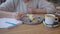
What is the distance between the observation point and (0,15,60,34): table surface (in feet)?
3.36

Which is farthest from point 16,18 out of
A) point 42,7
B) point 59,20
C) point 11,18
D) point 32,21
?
point 42,7

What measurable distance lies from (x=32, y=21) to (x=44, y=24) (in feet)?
0.39

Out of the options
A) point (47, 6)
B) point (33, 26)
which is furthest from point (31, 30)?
point (47, 6)

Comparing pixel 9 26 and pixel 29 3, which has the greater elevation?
pixel 29 3

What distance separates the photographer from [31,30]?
106 cm

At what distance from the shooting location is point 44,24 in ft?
3.84

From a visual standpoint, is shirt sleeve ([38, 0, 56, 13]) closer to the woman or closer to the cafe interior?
the woman

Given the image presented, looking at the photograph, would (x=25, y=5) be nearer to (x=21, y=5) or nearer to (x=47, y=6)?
(x=21, y=5)

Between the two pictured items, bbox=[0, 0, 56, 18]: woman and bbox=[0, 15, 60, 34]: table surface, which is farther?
bbox=[0, 0, 56, 18]: woman

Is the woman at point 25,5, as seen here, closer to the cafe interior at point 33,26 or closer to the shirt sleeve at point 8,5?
the shirt sleeve at point 8,5

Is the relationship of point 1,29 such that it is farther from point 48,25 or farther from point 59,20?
point 59,20

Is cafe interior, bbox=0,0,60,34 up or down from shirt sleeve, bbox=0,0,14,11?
down

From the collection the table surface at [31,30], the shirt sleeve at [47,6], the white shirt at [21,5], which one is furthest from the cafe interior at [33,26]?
the white shirt at [21,5]

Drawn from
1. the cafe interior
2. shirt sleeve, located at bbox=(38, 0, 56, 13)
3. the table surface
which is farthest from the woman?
the table surface
